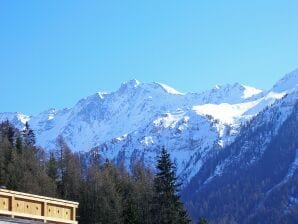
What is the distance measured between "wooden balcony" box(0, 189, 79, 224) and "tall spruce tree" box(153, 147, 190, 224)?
156ft

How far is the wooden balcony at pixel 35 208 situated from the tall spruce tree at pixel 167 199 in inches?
1866

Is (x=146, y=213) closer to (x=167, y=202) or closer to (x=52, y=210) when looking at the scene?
(x=167, y=202)

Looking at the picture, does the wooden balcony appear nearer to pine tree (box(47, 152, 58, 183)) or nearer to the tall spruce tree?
the tall spruce tree

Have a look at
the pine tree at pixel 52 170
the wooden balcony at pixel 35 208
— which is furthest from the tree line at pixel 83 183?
the wooden balcony at pixel 35 208

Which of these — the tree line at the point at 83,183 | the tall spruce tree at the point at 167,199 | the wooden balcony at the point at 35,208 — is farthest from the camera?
the tree line at the point at 83,183

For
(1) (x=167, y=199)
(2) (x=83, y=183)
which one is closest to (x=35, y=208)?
(1) (x=167, y=199)

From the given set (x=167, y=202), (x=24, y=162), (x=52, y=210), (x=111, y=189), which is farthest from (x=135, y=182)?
(x=52, y=210)

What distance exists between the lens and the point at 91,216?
100 metres

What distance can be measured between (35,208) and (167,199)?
4977 centimetres

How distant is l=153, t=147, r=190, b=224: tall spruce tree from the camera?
249 feet

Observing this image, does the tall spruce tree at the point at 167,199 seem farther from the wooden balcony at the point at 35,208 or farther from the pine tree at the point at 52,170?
the wooden balcony at the point at 35,208

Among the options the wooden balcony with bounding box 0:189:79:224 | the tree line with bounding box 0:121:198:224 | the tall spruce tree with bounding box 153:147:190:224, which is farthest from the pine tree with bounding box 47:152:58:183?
the wooden balcony with bounding box 0:189:79:224

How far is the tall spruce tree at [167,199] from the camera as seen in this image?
75.9 meters

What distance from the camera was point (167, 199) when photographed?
251ft
